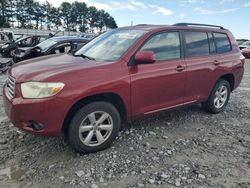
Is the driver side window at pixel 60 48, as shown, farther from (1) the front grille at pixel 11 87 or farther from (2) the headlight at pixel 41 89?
(2) the headlight at pixel 41 89

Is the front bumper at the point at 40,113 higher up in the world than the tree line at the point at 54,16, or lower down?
lower down

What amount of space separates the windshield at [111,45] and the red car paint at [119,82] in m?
0.15

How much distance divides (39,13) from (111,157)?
85.9 metres

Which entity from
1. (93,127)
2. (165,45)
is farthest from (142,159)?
(165,45)

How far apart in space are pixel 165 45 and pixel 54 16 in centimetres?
8697

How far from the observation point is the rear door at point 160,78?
3.86 m

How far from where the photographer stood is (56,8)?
84875 millimetres

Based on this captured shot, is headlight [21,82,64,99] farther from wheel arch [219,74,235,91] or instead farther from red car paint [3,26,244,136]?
wheel arch [219,74,235,91]

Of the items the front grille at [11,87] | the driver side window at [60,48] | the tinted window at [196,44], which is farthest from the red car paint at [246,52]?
the front grille at [11,87]

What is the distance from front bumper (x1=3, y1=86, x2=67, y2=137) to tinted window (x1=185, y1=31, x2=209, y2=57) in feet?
8.28

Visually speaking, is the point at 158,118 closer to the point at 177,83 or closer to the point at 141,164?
the point at 177,83

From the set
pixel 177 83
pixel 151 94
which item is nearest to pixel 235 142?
pixel 177 83

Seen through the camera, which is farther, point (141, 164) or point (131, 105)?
point (131, 105)

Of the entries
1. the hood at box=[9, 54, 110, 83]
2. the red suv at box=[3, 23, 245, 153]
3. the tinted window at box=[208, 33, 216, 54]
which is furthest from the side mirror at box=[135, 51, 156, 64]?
the tinted window at box=[208, 33, 216, 54]
